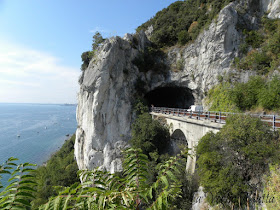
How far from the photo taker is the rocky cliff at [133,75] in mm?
21938

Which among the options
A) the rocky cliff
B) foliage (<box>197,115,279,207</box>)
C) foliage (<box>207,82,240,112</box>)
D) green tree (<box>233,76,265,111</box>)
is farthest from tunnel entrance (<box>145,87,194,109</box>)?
foliage (<box>197,115,279,207</box>)

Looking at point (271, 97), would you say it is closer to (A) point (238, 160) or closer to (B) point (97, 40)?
(A) point (238, 160)

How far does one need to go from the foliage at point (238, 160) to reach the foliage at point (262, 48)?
544 inches

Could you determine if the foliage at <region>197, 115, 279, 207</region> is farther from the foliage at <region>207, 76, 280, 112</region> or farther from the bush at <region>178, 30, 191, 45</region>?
the bush at <region>178, 30, 191, 45</region>

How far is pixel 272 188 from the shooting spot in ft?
19.6

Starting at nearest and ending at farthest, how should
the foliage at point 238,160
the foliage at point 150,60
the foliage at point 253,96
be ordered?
the foliage at point 238,160, the foliage at point 253,96, the foliage at point 150,60

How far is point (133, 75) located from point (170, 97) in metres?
13.3

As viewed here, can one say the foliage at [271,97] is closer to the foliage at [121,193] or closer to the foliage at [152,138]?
the foliage at [152,138]

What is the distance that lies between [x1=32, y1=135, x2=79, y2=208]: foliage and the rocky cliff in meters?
3.08

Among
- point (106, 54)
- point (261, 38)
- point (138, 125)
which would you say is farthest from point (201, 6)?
point (138, 125)

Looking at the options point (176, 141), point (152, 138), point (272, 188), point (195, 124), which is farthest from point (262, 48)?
point (272, 188)

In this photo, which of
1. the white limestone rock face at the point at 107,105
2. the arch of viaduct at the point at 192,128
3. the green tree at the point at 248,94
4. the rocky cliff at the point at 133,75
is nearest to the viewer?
the arch of viaduct at the point at 192,128

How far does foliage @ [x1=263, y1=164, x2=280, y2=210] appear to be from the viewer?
18.6 ft

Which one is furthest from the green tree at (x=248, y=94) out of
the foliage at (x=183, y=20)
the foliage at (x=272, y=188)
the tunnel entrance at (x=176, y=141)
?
the foliage at (x=183, y=20)
